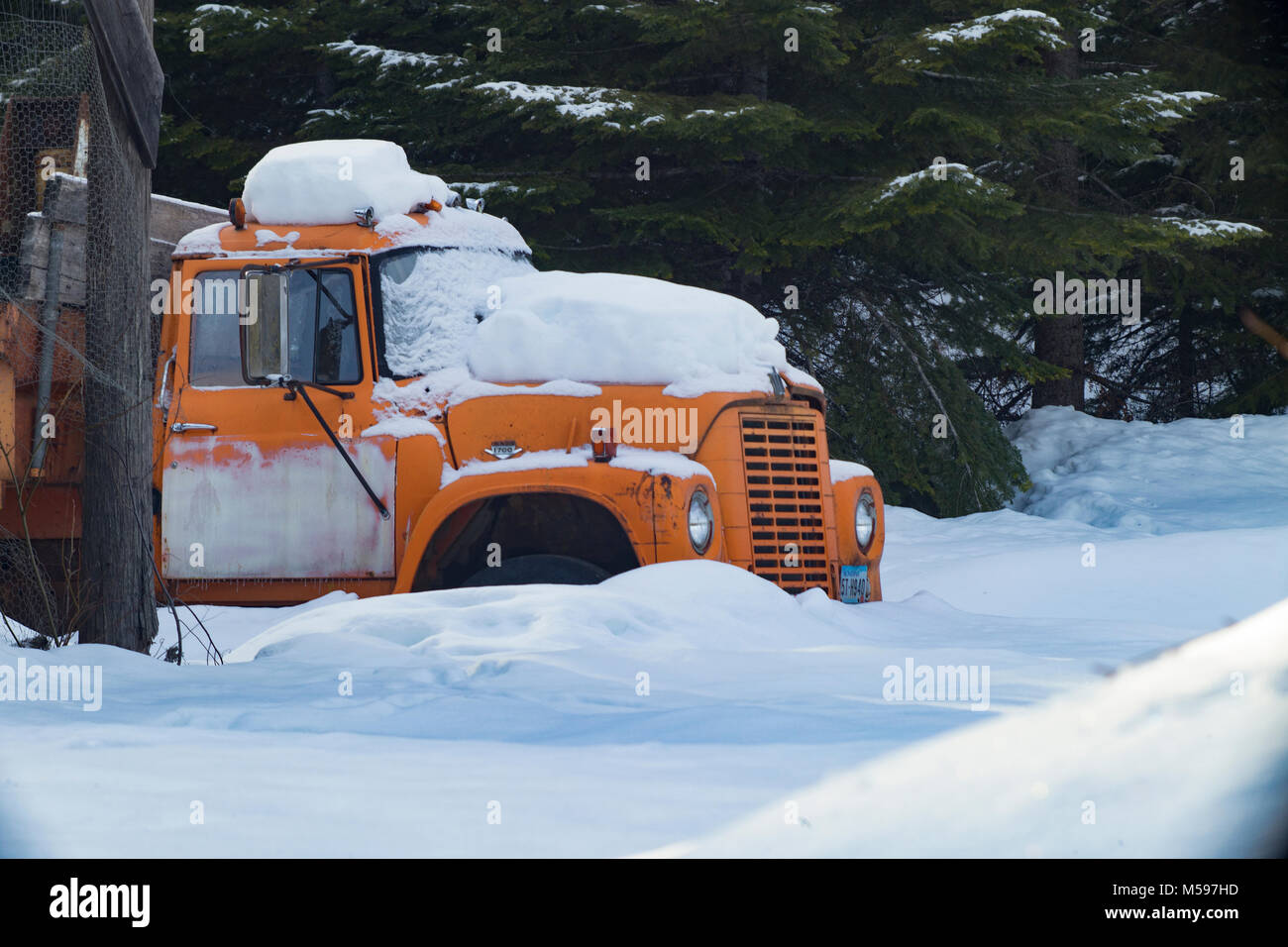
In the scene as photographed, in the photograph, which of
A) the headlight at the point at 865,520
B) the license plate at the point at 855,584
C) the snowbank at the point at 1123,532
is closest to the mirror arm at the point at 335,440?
the license plate at the point at 855,584

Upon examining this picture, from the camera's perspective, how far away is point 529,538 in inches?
261

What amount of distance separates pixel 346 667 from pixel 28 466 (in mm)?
2007

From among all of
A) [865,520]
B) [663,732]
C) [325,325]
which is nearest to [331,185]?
[325,325]

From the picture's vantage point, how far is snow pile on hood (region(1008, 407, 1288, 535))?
1306 centimetres

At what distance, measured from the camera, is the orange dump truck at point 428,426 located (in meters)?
6.31

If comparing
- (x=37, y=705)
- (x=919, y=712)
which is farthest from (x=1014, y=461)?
(x=37, y=705)

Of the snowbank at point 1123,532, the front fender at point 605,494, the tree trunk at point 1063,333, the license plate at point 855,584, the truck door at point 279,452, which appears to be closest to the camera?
the front fender at point 605,494

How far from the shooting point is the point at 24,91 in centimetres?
618

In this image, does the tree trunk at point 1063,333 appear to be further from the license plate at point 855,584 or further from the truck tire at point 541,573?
the truck tire at point 541,573

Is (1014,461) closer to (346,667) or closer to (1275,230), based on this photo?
(1275,230)

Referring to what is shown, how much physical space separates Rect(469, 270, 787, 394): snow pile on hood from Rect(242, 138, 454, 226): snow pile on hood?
0.82 m

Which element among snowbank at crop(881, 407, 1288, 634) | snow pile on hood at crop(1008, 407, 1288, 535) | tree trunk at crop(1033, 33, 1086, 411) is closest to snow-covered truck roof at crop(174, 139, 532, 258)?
snowbank at crop(881, 407, 1288, 634)

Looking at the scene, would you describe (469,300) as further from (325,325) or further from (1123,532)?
(1123,532)

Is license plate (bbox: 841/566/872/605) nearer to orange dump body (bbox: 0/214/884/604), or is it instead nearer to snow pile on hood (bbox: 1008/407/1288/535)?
orange dump body (bbox: 0/214/884/604)
